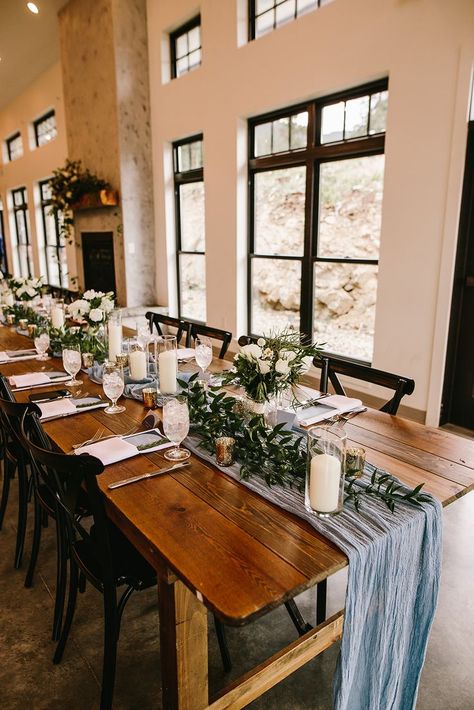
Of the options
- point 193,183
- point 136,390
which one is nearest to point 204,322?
point 193,183

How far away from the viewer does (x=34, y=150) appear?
9.73 metres

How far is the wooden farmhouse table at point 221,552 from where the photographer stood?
0.97m

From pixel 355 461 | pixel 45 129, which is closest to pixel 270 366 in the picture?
pixel 355 461

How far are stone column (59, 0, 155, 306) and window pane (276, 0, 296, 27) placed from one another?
234 cm

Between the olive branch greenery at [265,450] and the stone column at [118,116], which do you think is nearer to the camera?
the olive branch greenery at [265,450]

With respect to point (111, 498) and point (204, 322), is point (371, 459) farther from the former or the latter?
point (204, 322)

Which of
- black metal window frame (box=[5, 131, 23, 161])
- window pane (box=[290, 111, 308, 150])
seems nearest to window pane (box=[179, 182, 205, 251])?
window pane (box=[290, 111, 308, 150])

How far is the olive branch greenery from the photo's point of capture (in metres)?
1.29

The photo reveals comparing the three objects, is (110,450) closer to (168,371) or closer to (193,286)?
(168,371)

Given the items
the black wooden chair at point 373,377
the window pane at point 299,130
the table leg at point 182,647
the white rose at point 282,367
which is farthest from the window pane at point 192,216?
the table leg at point 182,647

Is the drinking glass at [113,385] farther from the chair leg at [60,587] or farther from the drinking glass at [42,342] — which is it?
the drinking glass at [42,342]

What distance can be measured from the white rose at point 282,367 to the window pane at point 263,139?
3819mm

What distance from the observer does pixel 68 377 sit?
2.39 m

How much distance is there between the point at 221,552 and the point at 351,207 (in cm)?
359
